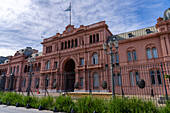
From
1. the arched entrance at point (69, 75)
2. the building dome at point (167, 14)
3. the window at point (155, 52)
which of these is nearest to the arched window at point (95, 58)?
the arched entrance at point (69, 75)

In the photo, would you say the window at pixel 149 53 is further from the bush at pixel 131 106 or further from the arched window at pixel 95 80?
the bush at pixel 131 106

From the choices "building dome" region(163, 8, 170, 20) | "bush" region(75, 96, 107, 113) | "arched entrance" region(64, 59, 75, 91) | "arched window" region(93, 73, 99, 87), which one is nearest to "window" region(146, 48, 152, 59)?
"building dome" region(163, 8, 170, 20)

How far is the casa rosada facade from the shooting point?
19.5m

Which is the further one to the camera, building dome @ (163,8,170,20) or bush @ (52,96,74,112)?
building dome @ (163,8,170,20)

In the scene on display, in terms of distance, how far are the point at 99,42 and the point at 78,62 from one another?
6.84 m

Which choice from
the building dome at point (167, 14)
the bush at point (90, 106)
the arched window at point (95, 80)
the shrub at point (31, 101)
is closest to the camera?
the bush at point (90, 106)

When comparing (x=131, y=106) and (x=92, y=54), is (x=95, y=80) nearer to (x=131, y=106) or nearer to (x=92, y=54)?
(x=92, y=54)

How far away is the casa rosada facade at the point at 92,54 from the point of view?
64.0ft

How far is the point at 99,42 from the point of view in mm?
25281

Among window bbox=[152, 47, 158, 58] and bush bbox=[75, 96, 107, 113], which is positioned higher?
window bbox=[152, 47, 158, 58]

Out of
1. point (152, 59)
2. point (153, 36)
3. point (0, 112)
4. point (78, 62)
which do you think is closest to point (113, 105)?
point (0, 112)

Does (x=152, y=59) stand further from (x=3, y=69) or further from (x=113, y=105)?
(x=3, y=69)

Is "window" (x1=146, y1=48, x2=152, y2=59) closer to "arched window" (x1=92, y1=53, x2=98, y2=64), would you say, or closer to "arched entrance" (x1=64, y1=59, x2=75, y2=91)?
"arched window" (x1=92, y1=53, x2=98, y2=64)

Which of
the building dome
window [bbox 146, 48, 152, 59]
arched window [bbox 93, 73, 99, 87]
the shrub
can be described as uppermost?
the building dome
